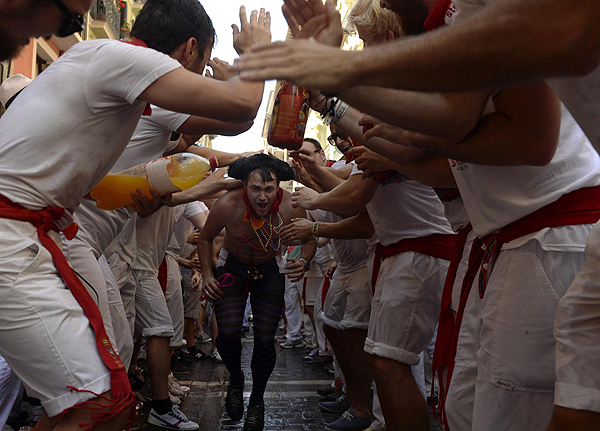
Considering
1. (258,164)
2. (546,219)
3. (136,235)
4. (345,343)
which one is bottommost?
(345,343)

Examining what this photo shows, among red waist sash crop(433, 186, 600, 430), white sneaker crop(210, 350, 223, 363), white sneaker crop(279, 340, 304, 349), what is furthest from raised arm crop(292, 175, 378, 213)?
white sneaker crop(279, 340, 304, 349)

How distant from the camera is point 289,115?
331cm

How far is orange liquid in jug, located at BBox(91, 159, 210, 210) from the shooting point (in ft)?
9.71

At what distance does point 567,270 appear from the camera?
1.77 metres

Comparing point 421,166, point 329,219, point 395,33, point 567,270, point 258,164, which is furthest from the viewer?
point 329,219

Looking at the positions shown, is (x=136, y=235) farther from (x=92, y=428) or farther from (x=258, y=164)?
(x=92, y=428)

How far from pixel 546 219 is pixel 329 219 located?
168 inches

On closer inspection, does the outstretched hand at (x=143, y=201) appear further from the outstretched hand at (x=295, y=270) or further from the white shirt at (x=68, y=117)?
the outstretched hand at (x=295, y=270)

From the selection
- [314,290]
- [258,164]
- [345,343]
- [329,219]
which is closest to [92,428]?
[345,343]

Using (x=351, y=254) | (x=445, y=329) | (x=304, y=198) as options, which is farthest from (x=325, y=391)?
(x=445, y=329)

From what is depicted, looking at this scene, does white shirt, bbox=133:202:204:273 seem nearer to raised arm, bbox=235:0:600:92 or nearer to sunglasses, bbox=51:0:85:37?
sunglasses, bbox=51:0:85:37

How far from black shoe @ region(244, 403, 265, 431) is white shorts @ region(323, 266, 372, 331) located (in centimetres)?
96

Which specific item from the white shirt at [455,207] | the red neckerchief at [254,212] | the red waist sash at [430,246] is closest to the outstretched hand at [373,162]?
the white shirt at [455,207]

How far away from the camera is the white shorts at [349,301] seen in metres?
4.68
